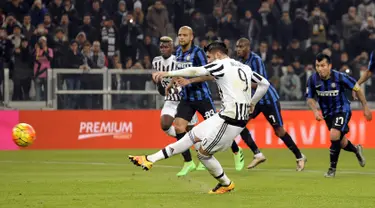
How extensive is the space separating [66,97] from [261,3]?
7.39 m

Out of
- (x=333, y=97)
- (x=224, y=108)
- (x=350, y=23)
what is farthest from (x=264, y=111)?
(x=350, y=23)

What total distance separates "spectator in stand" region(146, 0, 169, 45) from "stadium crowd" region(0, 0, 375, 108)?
28mm

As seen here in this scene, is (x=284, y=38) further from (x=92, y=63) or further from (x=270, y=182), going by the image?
(x=270, y=182)

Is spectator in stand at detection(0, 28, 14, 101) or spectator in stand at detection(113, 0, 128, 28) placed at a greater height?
spectator in stand at detection(113, 0, 128, 28)

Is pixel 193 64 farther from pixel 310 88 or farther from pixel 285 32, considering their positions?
pixel 285 32

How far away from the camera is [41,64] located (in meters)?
21.9

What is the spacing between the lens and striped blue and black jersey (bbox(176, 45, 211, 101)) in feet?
47.5

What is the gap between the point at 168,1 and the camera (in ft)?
83.6

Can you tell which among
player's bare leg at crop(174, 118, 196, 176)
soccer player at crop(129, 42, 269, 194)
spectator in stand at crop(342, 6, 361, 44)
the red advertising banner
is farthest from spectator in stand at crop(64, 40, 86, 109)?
soccer player at crop(129, 42, 269, 194)

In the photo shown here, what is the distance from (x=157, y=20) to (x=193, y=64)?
33.8 ft

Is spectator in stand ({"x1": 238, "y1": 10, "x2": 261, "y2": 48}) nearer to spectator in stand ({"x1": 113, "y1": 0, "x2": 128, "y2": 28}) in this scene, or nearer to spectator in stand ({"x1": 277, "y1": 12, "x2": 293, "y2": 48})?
spectator in stand ({"x1": 277, "y1": 12, "x2": 293, "y2": 48})

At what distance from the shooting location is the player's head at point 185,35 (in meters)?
14.2

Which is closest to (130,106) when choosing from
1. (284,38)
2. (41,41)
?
(41,41)

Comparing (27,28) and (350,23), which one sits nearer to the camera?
(27,28)
